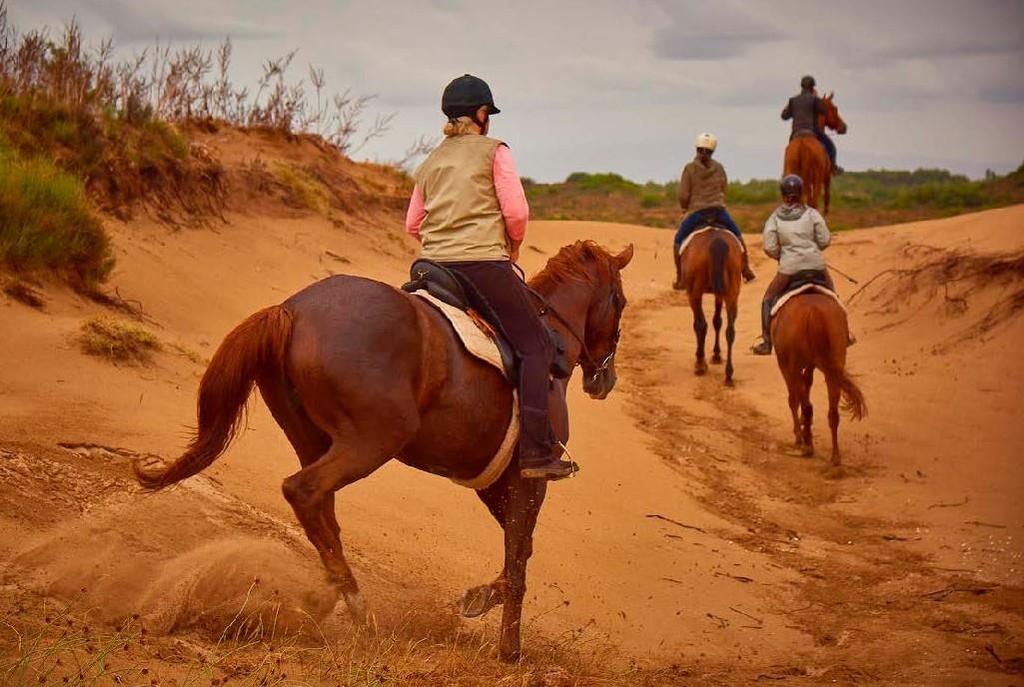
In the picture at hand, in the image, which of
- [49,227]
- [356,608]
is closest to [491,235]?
[356,608]

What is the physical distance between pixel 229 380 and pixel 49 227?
6138 mm

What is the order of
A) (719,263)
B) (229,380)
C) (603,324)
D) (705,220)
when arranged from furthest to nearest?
(705,220), (719,263), (603,324), (229,380)

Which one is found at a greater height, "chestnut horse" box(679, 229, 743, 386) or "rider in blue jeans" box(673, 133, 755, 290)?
"rider in blue jeans" box(673, 133, 755, 290)

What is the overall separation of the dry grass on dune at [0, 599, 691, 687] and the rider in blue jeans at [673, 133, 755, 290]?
40.9ft

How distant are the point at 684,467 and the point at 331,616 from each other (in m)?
7.01

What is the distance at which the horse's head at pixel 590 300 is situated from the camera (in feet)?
26.1

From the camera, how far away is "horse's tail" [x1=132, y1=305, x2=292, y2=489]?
610cm

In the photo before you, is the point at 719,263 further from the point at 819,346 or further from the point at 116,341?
the point at 116,341

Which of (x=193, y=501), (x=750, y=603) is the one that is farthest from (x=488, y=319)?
(x=750, y=603)

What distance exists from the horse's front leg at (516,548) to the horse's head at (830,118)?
18579mm

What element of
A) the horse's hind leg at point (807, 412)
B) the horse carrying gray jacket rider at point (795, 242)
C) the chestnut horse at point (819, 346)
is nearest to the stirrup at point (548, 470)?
the chestnut horse at point (819, 346)

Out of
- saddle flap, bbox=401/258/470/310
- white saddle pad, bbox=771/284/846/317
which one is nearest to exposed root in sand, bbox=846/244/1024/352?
white saddle pad, bbox=771/284/846/317

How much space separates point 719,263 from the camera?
18.2m

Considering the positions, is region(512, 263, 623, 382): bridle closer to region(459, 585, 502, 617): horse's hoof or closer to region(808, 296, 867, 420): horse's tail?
region(459, 585, 502, 617): horse's hoof
